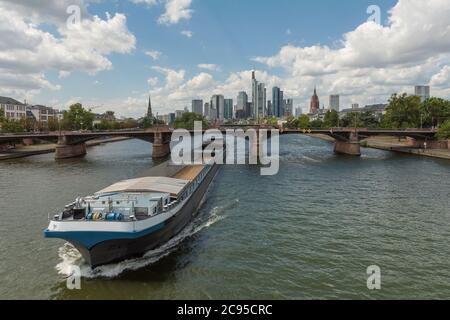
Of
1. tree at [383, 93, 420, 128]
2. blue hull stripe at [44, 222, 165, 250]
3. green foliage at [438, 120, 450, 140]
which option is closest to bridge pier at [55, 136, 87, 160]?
blue hull stripe at [44, 222, 165, 250]

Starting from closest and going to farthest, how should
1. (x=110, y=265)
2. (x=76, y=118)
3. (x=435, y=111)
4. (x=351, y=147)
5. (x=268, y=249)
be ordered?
(x=110, y=265), (x=268, y=249), (x=351, y=147), (x=435, y=111), (x=76, y=118)

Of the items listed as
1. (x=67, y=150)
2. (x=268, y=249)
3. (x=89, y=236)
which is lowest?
(x=268, y=249)

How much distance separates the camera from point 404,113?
133 m

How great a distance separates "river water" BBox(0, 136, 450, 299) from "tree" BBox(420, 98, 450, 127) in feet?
320

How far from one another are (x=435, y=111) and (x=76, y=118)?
451 feet

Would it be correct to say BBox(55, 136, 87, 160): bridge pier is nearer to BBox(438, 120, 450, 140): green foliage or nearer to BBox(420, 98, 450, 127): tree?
BBox(438, 120, 450, 140): green foliage

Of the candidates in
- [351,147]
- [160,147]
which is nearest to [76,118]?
[160,147]

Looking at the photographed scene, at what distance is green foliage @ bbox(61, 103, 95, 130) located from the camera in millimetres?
141750

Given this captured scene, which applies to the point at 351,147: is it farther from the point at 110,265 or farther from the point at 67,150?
the point at 110,265

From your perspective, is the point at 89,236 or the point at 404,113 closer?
the point at 89,236

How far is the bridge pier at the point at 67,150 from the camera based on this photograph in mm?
84287
